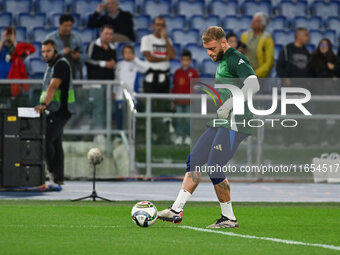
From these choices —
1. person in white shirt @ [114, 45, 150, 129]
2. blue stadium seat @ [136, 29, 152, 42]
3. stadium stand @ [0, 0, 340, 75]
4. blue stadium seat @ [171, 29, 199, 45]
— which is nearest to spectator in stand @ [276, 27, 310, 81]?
person in white shirt @ [114, 45, 150, 129]

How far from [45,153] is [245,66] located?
667 cm

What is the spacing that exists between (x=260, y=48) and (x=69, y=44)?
3827 mm

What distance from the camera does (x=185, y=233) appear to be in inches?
336

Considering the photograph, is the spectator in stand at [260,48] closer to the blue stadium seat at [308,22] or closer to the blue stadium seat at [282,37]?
the blue stadium seat at [282,37]

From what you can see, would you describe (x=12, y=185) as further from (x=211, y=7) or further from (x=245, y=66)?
(x=211, y=7)

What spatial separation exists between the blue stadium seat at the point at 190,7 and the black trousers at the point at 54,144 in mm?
9277

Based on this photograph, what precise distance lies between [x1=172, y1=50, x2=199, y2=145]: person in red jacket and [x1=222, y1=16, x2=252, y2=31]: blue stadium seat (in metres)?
4.78

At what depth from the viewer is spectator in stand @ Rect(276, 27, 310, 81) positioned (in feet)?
58.6

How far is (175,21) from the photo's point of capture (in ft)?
74.5

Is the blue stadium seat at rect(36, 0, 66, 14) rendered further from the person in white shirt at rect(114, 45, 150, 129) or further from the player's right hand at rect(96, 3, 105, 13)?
the person in white shirt at rect(114, 45, 150, 129)

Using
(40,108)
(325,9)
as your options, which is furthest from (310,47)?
(40,108)

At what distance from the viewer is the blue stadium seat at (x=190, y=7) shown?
23141 mm

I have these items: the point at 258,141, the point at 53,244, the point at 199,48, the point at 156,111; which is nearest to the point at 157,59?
the point at 156,111

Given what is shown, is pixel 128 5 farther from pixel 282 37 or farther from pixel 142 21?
pixel 282 37
